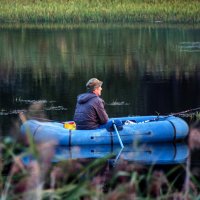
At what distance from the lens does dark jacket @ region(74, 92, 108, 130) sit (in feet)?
42.3

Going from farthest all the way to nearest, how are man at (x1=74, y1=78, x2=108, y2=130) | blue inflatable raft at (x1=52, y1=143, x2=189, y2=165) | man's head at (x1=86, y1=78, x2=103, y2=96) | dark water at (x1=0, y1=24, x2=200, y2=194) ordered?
dark water at (x1=0, y1=24, x2=200, y2=194), man at (x1=74, y1=78, x2=108, y2=130), man's head at (x1=86, y1=78, x2=103, y2=96), blue inflatable raft at (x1=52, y1=143, x2=189, y2=165)

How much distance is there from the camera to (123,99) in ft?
62.2

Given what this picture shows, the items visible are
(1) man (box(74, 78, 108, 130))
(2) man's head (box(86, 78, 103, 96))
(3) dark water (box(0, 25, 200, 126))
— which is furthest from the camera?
(3) dark water (box(0, 25, 200, 126))

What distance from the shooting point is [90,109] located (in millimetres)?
12945

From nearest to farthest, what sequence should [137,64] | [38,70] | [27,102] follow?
1. [27,102]
2. [38,70]
3. [137,64]

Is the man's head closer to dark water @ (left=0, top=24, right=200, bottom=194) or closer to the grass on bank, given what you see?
dark water @ (left=0, top=24, right=200, bottom=194)

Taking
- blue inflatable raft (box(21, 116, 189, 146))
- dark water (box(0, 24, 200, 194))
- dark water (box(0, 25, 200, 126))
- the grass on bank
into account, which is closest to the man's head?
blue inflatable raft (box(21, 116, 189, 146))

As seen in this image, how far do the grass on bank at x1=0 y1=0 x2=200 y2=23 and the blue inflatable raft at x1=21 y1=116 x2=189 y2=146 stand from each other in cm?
3209

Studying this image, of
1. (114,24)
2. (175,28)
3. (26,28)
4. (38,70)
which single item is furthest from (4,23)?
(38,70)

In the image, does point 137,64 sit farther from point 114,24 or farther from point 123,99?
point 114,24

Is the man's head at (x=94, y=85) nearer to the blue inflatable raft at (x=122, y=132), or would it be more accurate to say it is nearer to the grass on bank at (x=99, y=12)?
the blue inflatable raft at (x=122, y=132)

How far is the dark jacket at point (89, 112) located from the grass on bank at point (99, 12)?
1275 inches

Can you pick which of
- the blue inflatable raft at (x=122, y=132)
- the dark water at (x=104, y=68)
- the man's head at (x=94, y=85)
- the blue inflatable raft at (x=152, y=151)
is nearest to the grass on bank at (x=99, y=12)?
the dark water at (x=104, y=68)

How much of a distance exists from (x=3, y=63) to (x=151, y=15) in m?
18.6
